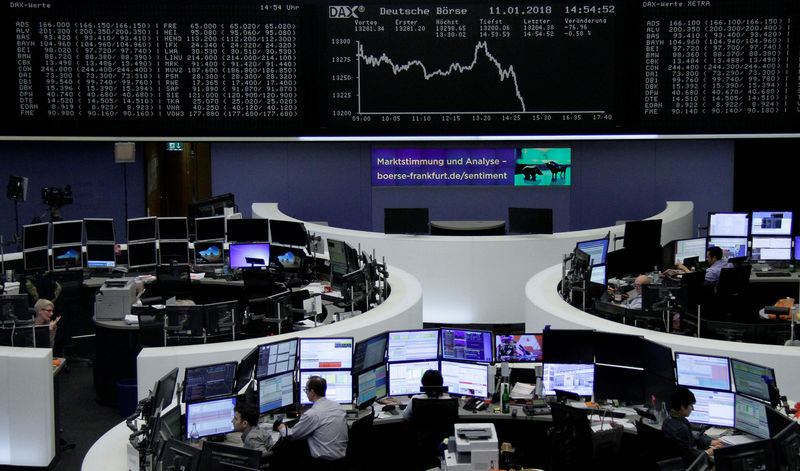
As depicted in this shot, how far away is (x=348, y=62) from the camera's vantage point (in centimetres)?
926

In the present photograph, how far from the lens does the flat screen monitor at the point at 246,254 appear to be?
11.9 m

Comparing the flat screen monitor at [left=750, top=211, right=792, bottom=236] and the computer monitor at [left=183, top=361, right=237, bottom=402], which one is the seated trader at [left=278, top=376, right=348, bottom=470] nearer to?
the computer monitor at [left=183, top=361, right=237, bottom=402]

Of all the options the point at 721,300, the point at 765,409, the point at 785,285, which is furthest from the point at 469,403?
the point at 785,285

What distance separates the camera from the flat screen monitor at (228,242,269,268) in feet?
39.1

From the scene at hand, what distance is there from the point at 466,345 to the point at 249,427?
6.32 ft

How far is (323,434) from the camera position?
6582 millimetres

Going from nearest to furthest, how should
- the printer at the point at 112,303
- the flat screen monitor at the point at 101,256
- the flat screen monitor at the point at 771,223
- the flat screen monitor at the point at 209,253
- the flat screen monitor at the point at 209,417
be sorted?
the flat screen monitor at the point at 209,417
the printer at the point at 112,303
the flat screen monitor at the point at 771,223
the flat screen monitor at the point at 101,256
the flat screen monitor at the point at 209,253

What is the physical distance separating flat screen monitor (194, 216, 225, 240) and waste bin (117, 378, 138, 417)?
136 inches

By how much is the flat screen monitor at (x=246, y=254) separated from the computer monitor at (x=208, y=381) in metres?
5.30

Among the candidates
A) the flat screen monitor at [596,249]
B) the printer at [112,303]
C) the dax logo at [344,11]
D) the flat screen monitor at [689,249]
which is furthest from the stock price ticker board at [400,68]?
the flat screen monitor at [689,249]

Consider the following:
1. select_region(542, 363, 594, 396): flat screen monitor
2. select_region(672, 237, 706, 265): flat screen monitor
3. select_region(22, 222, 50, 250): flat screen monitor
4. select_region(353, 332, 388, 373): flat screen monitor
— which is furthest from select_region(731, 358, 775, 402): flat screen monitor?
select_region(22, 222, 50, 250): flat screen monitor

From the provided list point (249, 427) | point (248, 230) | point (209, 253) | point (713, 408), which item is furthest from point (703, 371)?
point (209, 253)

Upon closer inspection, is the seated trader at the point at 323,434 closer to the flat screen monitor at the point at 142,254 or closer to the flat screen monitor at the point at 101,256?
the flat screen monitor at the point at 142,254

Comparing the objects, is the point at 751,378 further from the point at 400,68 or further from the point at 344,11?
the point at 344,11
